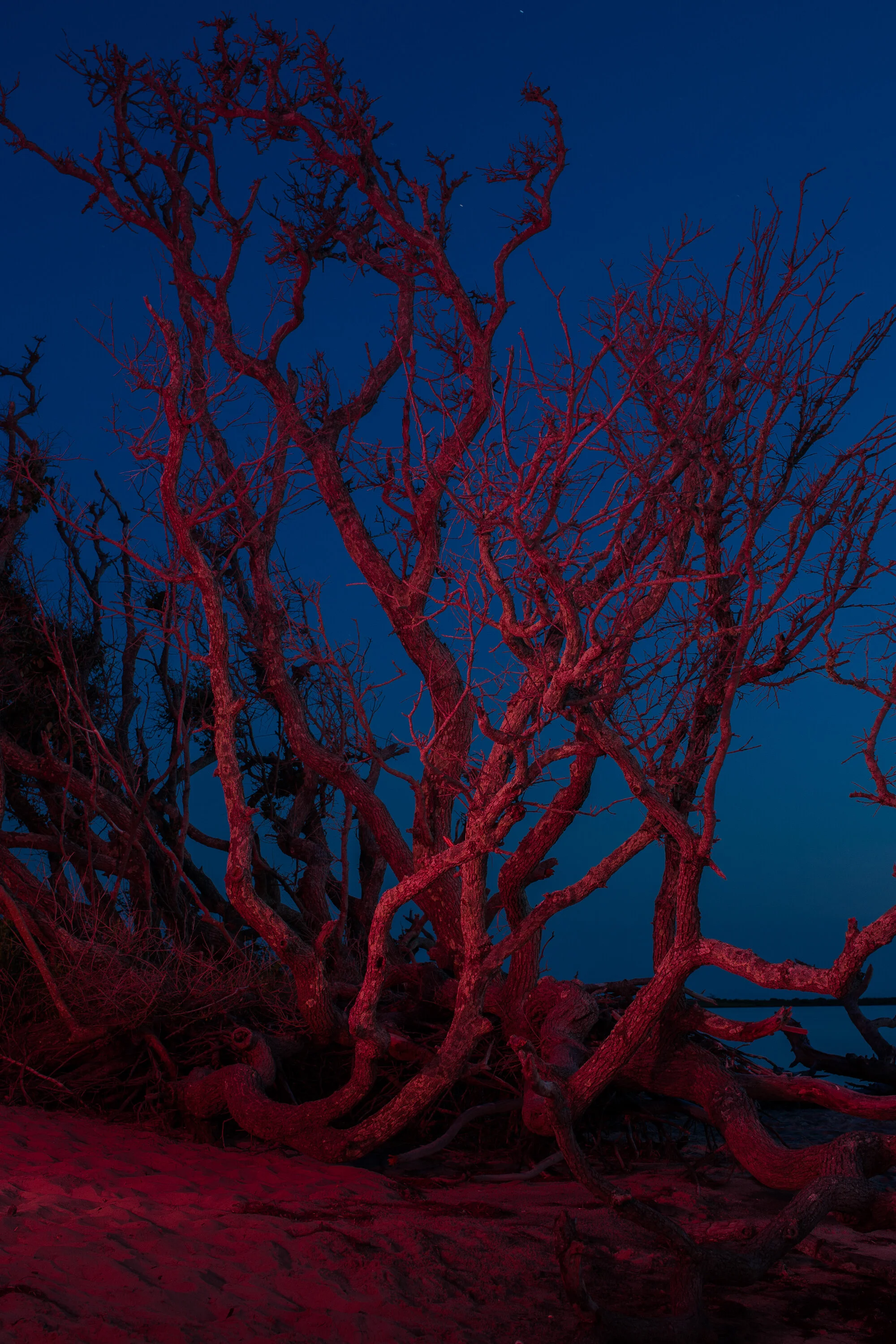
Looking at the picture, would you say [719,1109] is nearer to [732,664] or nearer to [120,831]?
[732,664]

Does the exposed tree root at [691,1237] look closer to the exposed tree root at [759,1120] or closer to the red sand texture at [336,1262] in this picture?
the exposed tree root at [759,1120]

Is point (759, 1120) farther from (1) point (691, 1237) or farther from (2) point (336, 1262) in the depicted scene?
(2) point (336, 1262)

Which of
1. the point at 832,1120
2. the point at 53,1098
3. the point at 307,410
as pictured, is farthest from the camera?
the point at 307,410

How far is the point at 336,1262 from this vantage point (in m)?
4.46

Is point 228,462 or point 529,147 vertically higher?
point 529,147

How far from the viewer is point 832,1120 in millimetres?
8664

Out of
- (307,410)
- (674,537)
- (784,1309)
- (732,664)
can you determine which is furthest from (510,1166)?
(307,410)

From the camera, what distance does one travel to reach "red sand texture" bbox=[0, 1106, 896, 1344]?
3.71m

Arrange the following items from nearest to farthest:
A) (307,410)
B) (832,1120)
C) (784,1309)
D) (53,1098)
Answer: (784,1309) < (53,1098) < (832,1120) < (307,410)

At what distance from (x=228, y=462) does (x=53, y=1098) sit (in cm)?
634

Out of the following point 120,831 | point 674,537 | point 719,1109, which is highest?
point 674,537

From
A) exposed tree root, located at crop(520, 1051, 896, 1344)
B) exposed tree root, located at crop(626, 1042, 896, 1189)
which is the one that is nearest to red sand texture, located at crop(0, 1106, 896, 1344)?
exposed tree root, located at crop(520, 1051, 896, 1344)

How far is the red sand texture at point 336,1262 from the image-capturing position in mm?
3709

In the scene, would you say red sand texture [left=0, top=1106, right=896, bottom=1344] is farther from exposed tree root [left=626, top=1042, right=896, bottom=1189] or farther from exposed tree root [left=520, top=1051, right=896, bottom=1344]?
exposed tree root [left=626, top=1042, right=896, bottom=1189]
